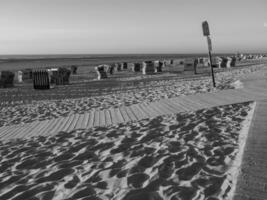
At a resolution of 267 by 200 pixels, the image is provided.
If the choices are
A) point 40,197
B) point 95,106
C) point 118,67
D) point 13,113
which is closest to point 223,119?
point 40,197

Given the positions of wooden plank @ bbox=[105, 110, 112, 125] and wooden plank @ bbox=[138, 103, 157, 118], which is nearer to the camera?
wooden plank @ bbox=[105, 110, 112, 125]

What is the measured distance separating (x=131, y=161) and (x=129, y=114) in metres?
3.60

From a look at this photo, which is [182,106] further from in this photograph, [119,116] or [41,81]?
[41,81]

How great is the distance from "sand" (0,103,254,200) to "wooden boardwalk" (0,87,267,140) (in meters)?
0.54

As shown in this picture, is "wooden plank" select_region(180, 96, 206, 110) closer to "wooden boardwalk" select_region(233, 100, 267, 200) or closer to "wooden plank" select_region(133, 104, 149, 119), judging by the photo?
"wooden plank" select_region(133, 104, 149, 119)

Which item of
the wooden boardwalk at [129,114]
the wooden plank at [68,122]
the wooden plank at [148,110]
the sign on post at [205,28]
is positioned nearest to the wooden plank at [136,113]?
the wooden boardwalk at [129,114]

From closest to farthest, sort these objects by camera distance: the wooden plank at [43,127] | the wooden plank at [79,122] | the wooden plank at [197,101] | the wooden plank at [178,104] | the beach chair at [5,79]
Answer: the wooden plank at [43,127] < the wooden plank at [79,122] < the wooden plank at [178,104] < the wooden plank at [197,101] < the beach chair at [5,79]

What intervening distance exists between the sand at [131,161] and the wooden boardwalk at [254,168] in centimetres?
18

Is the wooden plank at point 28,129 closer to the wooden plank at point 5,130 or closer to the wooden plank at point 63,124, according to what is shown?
the wooden plank at point 5,130

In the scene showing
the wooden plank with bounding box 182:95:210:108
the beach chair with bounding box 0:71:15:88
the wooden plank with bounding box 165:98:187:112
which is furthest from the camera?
the beach chair with bounding box 0:71:15:88

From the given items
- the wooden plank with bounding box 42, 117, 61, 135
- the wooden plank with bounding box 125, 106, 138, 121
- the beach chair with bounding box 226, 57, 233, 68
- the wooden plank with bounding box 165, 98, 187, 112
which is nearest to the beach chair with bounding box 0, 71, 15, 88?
the wooden plank with bounding box 42, 117, 61, 135

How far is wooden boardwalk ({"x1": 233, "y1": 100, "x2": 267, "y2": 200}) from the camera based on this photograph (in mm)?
3182

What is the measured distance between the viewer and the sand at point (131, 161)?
12.4 ft

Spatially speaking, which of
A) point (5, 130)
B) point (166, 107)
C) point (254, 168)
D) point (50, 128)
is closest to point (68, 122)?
point (50, 128)
